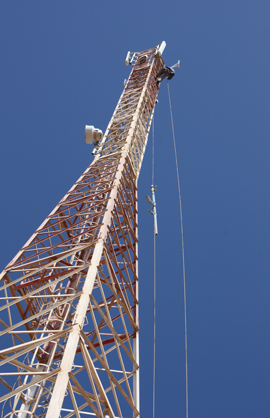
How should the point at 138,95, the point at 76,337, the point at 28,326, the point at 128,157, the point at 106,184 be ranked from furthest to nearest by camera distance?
the point at 138,95
the point at 128,157
the point at 106,184
the point at 28,326
the point at 76,337

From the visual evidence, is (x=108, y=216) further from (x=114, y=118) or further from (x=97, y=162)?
(x=114, y=118)

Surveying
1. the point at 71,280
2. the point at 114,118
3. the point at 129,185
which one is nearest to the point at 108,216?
the point at 71,280

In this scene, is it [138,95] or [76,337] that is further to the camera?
[138,95]

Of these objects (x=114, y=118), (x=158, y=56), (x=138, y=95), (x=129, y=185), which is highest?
(x=158, y=56)

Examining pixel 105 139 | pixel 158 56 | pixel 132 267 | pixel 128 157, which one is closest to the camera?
pixel 132 267

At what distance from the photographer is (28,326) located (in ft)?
46.7

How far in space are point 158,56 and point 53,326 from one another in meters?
29.6

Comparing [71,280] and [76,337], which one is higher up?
[71,280]

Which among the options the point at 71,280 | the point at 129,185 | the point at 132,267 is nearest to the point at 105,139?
the point at 129,185

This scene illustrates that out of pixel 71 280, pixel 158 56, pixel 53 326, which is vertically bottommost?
pixel 53 326

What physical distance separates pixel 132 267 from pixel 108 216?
343cm

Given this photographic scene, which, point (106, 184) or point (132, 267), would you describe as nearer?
point (132, 267)

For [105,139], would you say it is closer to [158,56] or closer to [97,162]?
[97,162]

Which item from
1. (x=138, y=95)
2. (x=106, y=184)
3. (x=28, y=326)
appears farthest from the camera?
(x=138, y=95)
